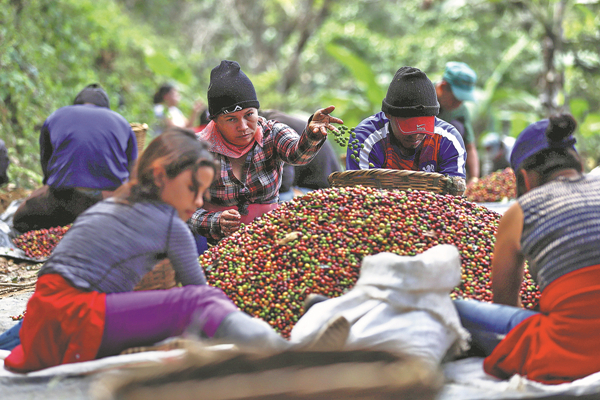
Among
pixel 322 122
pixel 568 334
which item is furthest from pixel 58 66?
pixel 568 334

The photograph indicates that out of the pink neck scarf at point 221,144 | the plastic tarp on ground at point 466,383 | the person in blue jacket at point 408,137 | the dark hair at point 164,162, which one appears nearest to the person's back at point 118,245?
the dark hair at point 164,162

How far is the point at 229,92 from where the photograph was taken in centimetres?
316

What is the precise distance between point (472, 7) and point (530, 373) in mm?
14477

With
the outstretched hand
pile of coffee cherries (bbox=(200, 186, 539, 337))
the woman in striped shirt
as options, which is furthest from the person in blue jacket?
the woman in striped shirt

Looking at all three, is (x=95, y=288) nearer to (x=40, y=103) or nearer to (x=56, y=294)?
(x=56, y=294)

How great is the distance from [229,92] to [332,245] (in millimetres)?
1025

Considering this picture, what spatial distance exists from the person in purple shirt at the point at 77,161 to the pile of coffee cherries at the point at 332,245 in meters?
2.56

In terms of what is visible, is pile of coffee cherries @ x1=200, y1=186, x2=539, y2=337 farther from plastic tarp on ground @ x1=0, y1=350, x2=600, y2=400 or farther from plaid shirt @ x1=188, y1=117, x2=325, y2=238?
plastic tarp on ground @ x1=0, y1=350, x2=600, y2=400

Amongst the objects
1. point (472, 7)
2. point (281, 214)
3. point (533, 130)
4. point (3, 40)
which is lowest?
point (281, 214)

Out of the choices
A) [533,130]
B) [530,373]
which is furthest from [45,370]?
[533,130]

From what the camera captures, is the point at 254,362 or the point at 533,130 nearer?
the point at 254,362

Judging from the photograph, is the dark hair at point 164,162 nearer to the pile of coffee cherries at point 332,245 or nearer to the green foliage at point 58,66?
the pile of coffee cherries at point 332,245

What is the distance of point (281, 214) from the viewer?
2.95m

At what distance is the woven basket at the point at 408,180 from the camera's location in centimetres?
322
